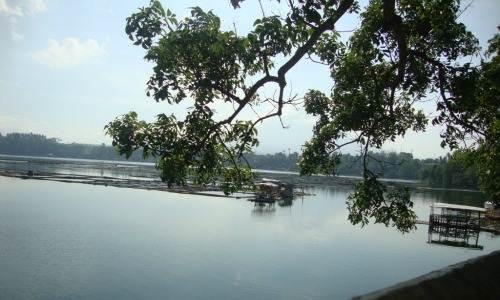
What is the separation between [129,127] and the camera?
5656mm

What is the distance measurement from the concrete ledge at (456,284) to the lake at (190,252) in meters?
18.9

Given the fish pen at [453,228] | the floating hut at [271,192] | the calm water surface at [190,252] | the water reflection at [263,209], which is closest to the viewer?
the calm water surface at [190,252]

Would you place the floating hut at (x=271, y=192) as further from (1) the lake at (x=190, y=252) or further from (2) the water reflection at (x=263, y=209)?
(1) the lake at (x=190, y=252)

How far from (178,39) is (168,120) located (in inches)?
44.4

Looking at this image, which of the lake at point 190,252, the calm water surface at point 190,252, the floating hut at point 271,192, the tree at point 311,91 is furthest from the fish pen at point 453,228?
the tree at point 311,91

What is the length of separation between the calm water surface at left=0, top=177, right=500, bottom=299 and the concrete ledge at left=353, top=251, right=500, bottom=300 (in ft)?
62.5

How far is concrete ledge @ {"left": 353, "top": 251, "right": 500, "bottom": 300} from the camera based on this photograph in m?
2.89

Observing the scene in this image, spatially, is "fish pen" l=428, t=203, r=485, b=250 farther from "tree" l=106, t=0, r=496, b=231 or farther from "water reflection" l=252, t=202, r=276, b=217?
"tree" l=106, t=0, r=496, b=231

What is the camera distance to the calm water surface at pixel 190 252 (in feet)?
72.7

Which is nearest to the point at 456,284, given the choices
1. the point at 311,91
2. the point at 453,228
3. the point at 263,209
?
the point at 311,91

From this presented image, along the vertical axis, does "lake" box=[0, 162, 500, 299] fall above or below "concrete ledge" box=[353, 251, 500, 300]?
below

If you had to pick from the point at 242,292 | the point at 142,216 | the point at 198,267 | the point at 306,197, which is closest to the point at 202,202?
the point at 142,216

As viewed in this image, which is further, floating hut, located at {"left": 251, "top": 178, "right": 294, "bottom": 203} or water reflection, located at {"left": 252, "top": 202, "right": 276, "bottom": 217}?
floating hut, located at {"left": 251, "top": 178, "right": 294, "bottom": 203}

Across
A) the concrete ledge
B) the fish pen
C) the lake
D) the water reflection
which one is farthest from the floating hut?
the concrete ledge
